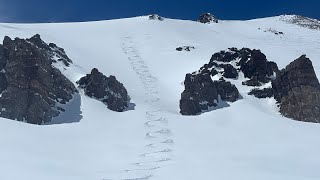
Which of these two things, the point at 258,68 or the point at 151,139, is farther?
the point at 258,68

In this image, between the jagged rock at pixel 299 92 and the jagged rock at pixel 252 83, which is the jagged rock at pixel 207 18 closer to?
the jagged rock at pixel 252 83

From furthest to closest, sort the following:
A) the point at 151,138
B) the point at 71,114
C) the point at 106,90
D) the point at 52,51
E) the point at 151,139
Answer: the point at 52,51 < the point at 106,90 < the point at 71,114 < the point at 151,138 < the point at 151,139

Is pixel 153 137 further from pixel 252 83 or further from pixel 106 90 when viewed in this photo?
pixel 252 83

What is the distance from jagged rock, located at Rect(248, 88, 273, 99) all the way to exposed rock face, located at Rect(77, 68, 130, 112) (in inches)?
454

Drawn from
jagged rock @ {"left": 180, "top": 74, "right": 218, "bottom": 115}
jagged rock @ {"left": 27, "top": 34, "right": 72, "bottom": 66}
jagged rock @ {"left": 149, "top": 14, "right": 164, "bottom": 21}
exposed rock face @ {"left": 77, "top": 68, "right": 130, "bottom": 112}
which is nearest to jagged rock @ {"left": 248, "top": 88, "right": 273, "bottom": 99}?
jagged rock @ {"left": 180, "top": 74, "right": 218, "bottom": 115}

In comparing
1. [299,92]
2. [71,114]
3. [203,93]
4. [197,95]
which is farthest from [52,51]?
[299,92]

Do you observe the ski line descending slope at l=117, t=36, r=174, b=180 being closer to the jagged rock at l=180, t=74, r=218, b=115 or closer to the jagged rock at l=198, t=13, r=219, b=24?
the jagged rock at l=180, t=74, r=218, b=115

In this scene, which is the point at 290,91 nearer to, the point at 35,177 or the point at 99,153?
the point at 99,153

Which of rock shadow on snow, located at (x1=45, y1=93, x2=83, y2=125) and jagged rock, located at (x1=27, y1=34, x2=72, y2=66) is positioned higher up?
jagged rock, located at (x1=27, y1=34, x2=72, y2=66)

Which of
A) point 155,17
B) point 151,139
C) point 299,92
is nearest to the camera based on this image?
point 151,139

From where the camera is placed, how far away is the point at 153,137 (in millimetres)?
36625

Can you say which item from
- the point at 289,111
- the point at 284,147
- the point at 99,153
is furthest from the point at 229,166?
the point at 289,111

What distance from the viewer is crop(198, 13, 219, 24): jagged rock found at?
9744cm

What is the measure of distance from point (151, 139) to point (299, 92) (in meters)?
15.2
